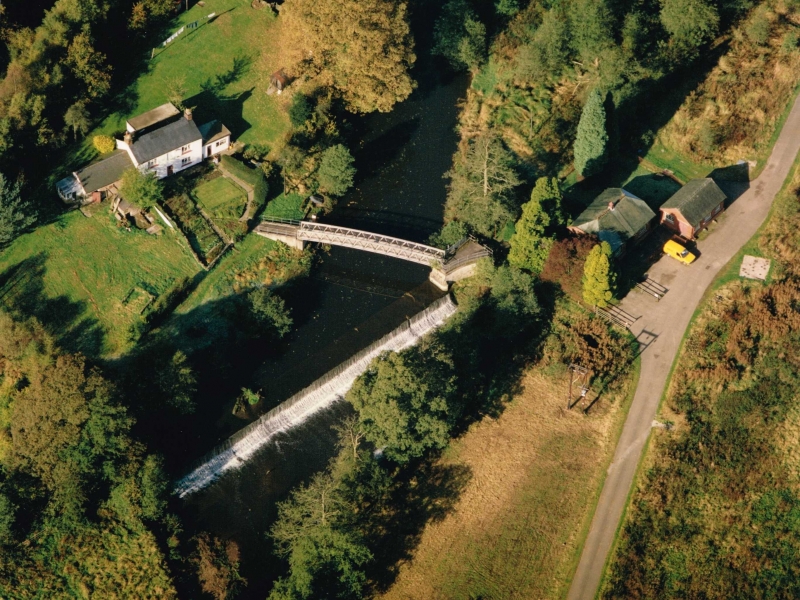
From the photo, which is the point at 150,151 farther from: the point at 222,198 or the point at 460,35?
the point at 460,35

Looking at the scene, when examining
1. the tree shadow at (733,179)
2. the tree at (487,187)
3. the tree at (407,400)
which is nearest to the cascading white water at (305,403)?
the tree at (407,400)

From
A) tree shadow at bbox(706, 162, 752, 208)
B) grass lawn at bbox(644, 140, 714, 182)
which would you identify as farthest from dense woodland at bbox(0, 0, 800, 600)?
tree shadow at bbox(706, 162, 752, 208)

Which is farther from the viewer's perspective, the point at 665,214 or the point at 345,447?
the point at 665,214

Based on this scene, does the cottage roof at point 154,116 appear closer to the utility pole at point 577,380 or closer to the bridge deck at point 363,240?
the bridge deck at point 363,240

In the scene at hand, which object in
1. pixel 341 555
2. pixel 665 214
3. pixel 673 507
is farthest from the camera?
pixel 665 214

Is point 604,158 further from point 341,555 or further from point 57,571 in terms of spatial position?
point 57,571

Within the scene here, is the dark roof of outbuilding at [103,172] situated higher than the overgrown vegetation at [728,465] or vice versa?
the dark roof of outbuilding at [103,172]

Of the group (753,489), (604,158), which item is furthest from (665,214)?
(753,489)
